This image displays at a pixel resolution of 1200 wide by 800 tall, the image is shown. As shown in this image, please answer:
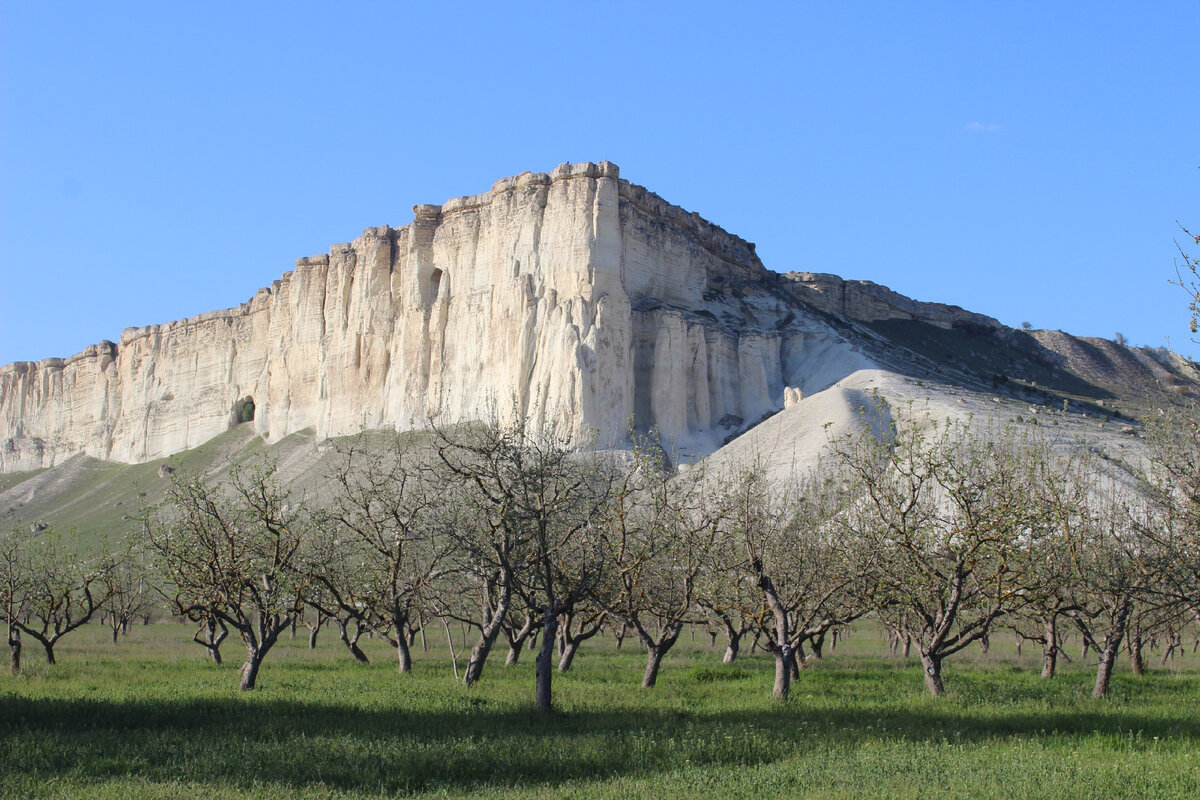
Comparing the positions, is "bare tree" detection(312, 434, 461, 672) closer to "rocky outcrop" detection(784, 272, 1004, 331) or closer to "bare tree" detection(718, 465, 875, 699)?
"bare tree" detection(718, 465, 875, 699)

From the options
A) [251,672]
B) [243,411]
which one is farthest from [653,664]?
[243,411]

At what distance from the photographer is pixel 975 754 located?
38.7ft

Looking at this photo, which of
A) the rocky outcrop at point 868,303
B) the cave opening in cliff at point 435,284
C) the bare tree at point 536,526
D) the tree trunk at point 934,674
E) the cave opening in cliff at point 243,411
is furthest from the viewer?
the rocky outcrop at point 868,303

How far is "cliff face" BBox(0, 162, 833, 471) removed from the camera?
218 ft

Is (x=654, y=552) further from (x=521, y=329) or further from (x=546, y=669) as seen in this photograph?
(x=521, y=329)

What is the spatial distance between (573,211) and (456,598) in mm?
45591

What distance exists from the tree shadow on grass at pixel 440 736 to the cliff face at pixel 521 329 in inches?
1535

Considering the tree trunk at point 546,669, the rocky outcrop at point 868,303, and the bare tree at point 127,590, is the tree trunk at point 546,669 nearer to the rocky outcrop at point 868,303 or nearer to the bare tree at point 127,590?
the bare tree at point 127,590

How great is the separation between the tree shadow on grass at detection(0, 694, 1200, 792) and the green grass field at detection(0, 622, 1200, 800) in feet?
0.13

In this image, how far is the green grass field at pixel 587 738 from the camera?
10266 mm

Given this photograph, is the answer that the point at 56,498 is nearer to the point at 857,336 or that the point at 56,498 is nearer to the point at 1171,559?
the point at 857,336

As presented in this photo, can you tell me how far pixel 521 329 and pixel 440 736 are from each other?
55483mm

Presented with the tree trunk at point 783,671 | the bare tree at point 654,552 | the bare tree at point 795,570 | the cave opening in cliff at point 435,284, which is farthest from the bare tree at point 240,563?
the cave opening in cliff at point 435,284

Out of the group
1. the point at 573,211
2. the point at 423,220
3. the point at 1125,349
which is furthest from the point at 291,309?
the point at 1125,349
